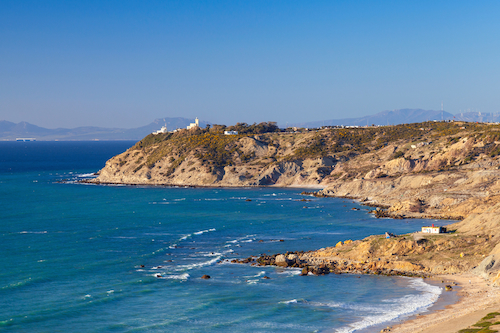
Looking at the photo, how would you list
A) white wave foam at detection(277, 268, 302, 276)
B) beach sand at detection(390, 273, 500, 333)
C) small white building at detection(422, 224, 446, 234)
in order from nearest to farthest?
beach sand at detection(390, 273, 500, 333) → white wave foam at detection(277, 268, 302, 276) → small white building at detection(422, 224, 446, 234)

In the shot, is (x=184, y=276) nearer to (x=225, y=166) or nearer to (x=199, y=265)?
(x=199, y=265)

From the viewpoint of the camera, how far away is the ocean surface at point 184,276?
4644cm

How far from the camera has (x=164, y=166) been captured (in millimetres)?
187125

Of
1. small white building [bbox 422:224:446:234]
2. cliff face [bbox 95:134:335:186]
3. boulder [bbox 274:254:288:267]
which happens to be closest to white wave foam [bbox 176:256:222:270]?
boulder [bbox 274:254:288:267]

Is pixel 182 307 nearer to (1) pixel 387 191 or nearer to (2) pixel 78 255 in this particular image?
(2) pixel 78 255

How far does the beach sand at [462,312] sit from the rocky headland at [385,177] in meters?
2.95

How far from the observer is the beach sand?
42.2 meters

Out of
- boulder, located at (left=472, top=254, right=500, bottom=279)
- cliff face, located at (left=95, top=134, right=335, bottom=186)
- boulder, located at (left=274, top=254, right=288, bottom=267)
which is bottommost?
boulder, located at (left=274, top=254, right=288, bottom=267)

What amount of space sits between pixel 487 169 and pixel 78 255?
86038 mm

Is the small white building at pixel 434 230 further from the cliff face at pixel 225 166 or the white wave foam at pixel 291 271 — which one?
the cliff face at pixel 225 166

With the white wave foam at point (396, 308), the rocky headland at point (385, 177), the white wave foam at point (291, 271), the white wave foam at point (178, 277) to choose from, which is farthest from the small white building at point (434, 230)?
the white wave foam at point (178, 277)

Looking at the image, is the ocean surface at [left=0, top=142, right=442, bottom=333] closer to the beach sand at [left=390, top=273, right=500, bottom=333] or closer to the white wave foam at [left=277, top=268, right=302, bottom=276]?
the white wave foam at [left=277, top=268, right=302, bottom=276]

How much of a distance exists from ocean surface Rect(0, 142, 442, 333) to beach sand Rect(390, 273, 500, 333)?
2.12 m

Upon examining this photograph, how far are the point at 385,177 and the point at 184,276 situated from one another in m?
87.5
